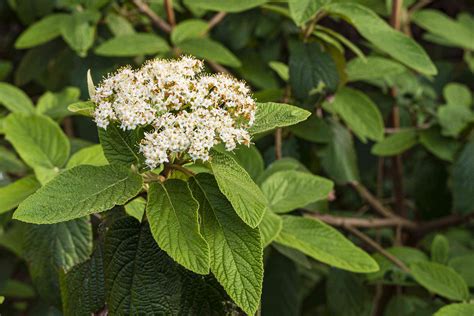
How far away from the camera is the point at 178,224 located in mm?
1016

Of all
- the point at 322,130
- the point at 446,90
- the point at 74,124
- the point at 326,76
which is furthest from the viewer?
the point at 74,124

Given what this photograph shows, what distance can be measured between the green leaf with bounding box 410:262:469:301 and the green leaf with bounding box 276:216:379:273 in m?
0.23

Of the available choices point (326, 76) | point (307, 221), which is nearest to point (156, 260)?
point (307, 221)

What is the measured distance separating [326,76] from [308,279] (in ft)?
3.60

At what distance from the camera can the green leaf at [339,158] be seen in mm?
1859

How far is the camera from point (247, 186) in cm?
104

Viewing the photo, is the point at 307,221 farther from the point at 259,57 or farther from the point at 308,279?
the point at 308,279

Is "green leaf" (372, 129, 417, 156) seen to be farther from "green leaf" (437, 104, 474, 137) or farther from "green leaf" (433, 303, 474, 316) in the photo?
"green leaf" (433, 303, 474, 316)

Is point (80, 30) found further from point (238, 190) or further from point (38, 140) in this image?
point (238, 190)

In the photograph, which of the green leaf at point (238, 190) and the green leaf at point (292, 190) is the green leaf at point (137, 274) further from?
the green leaf at point (292, 190)

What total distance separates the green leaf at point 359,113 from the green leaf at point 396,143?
20 cm

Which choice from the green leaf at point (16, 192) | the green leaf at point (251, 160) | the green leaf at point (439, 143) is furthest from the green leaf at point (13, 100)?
the green leaf at point (439, 143)

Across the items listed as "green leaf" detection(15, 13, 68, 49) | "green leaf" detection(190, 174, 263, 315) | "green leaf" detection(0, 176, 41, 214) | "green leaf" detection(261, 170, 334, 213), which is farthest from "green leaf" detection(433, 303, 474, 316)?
Result: "green leaf" detection(15, 13, 68, 49)

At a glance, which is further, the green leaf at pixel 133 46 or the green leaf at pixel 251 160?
the green leaf at pixel 133 46
